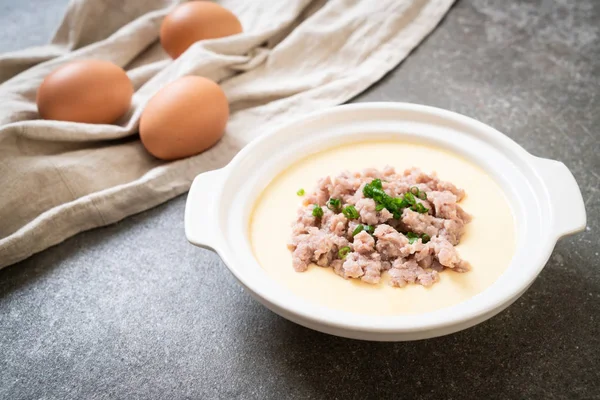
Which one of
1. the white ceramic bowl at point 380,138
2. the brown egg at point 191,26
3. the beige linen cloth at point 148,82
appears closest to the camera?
the white ceramic bowl at point 380,138

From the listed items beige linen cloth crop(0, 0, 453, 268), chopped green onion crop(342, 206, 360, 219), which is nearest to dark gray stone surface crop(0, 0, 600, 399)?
beige linen cloth crop(0, 0, 453, 268)

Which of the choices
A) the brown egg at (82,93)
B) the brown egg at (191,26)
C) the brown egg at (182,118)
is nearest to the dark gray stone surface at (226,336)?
the brown egg at (182,118)

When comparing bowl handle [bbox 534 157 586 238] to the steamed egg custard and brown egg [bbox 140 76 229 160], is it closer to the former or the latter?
the steamed egg custard

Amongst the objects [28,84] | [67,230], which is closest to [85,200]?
[67,230]

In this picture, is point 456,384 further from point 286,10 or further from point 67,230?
point 286,10

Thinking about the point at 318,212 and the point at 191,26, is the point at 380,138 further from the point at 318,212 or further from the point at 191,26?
the point at 191,26

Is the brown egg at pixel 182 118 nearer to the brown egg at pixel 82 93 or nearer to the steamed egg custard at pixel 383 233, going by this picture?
the brown egg at pixel 82 93
